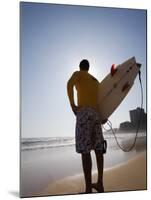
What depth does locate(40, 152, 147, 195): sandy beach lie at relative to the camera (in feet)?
12.9

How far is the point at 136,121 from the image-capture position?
4199mm

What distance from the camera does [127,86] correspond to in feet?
13.6

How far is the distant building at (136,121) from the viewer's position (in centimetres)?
414

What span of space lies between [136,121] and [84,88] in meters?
0.60

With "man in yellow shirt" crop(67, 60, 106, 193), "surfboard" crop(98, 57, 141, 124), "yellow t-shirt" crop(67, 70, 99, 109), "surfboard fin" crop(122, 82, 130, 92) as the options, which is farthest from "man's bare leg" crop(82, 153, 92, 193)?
"surfboard fin" crop(122, 82, 130, 92)

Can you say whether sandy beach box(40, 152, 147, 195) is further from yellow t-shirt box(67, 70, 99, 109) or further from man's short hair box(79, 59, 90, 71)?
man's short hair box(79, 59, 90, 71)

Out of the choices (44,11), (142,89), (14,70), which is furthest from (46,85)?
(142,89)

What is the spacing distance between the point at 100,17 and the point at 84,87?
653mm

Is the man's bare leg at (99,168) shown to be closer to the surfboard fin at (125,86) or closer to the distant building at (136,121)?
the distant building at (136,121)

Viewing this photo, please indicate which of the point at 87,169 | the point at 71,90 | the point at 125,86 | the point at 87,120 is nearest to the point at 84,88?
the point at 71,90

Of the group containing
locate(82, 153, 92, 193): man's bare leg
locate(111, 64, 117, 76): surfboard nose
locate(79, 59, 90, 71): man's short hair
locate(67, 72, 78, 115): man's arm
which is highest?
locate(79, 59, 90, 71): man's short hair

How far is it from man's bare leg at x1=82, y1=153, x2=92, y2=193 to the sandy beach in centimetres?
4

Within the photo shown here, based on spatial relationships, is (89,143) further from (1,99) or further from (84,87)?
(1,99)

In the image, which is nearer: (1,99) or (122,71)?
(1,99)
